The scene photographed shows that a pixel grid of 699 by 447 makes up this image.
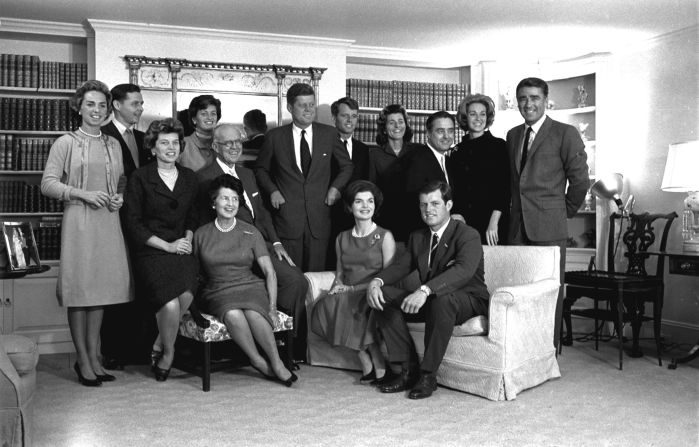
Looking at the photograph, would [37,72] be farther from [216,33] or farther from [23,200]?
[216,33]

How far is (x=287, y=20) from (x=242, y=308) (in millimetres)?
2676

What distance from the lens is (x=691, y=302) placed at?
19.0ft

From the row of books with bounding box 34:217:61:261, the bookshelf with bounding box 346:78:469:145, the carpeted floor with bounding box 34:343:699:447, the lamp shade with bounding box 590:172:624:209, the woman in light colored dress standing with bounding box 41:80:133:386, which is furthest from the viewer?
the bookshelf with bounding box 346:78:469:145

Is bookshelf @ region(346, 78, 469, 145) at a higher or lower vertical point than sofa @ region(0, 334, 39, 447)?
higher

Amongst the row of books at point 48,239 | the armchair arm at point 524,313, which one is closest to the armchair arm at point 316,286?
the armchair arm at point 524,313

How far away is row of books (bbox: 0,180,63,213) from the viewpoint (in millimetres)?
5574

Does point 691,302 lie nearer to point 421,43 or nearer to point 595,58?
point 595,58

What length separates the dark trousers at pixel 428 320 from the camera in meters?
3.66

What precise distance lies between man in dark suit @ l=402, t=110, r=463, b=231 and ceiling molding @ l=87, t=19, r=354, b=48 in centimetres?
203

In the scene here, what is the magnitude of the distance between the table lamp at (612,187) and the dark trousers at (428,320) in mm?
2636

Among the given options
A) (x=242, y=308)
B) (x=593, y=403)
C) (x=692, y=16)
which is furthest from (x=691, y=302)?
(x=242, y=308)

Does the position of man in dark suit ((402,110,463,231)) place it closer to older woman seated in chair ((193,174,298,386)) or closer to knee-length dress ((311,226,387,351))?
knee-length dress ((311,226,387,351))

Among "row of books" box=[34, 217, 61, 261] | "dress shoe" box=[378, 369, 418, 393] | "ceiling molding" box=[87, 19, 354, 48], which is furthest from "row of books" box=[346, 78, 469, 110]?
"dress shoe" box=[378, 369, 418, 393]

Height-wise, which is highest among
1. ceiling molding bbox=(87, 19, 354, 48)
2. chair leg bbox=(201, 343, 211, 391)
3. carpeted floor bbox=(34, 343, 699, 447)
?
ceiling molding bbox=(87, 19, 354, 48)
